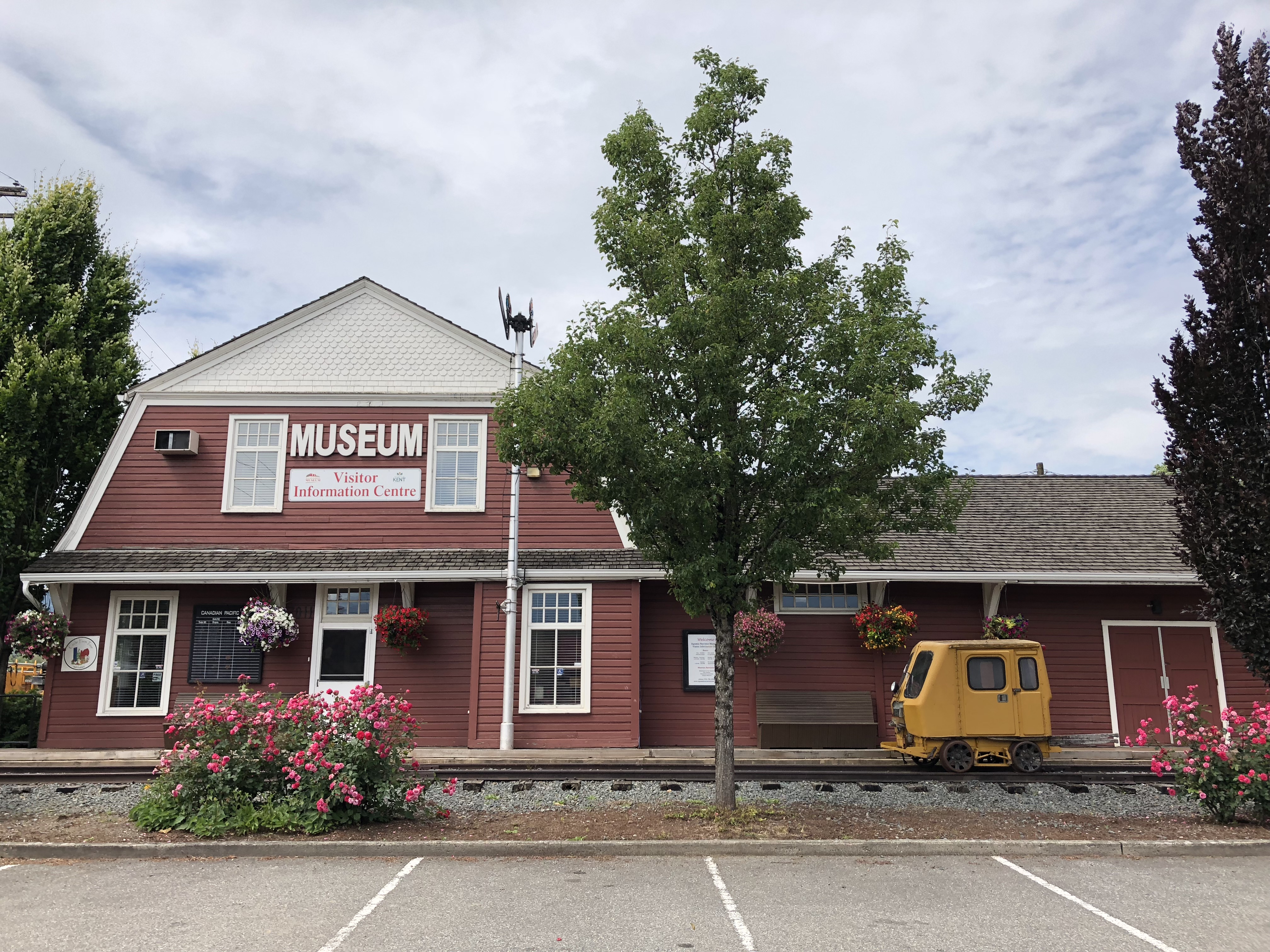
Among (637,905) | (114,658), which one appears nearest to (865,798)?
(637,905)

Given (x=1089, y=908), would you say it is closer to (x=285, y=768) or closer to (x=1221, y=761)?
(x=1221, y=761)

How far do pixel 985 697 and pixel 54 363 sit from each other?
60.3 ft

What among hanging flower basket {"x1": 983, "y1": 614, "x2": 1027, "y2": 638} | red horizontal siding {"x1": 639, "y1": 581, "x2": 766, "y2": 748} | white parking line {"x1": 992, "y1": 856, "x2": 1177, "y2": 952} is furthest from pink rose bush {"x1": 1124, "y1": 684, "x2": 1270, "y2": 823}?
red horizontal siding {"x1": 639, "y1": 581, "x2": 766, "y2": 748}

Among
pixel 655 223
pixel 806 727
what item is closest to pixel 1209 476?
pixel 655 223

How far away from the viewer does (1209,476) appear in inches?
411

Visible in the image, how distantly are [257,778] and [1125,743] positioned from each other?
14.9 meters

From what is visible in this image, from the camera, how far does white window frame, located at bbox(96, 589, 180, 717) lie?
1647 centimetres

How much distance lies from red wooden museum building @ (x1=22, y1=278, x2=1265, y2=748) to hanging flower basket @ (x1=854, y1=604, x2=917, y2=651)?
1.92 ft

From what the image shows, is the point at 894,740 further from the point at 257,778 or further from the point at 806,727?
the point at 257,778

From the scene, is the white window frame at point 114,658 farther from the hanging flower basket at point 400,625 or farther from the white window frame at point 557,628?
the white window frame at point 557,628

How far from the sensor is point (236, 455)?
57.8 ft

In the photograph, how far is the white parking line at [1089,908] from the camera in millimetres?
6051

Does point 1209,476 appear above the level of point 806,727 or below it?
above

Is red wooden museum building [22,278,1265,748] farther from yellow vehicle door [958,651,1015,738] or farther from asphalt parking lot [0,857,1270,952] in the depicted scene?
asphalt parking lot [0,857,1270,952]
